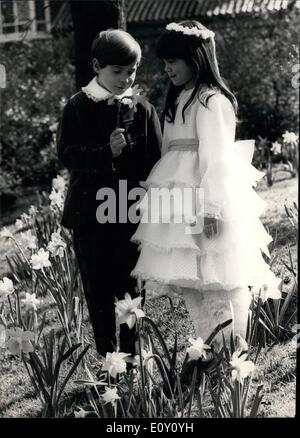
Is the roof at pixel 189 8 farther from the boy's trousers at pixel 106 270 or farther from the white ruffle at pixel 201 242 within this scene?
the boy's trousers at pixel 106 270

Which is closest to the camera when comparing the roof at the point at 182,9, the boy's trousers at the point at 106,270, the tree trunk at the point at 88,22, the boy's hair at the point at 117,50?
the boy's hair at the point at 117,50

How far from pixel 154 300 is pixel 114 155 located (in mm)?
1408

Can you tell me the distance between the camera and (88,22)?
4.10 meters

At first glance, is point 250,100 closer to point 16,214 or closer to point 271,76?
point 271,76

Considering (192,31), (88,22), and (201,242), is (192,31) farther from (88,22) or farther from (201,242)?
(88,22)

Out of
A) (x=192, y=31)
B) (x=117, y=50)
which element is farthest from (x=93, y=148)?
(x=192, y=31)

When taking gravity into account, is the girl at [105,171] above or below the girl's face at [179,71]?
below

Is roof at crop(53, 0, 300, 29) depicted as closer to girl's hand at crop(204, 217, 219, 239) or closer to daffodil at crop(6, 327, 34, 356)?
girl's hand at crop(204, 217, 219, 239)

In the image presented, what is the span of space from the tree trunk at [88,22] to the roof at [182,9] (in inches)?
280

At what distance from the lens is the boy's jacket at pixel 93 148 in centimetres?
293

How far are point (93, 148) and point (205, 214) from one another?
569mm

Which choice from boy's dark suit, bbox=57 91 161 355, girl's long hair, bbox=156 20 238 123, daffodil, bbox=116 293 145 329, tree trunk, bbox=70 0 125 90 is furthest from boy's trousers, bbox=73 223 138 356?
tree trunk, bbox=70 0 125 90

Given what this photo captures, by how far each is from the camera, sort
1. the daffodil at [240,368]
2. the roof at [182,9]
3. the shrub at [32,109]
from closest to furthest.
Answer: the daffodil at [240,368] < the shrub at [32,109] < the roof at [182,9]

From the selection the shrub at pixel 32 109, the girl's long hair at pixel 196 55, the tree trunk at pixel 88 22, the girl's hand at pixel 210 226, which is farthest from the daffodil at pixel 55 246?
the shrub at pixel 32 109
